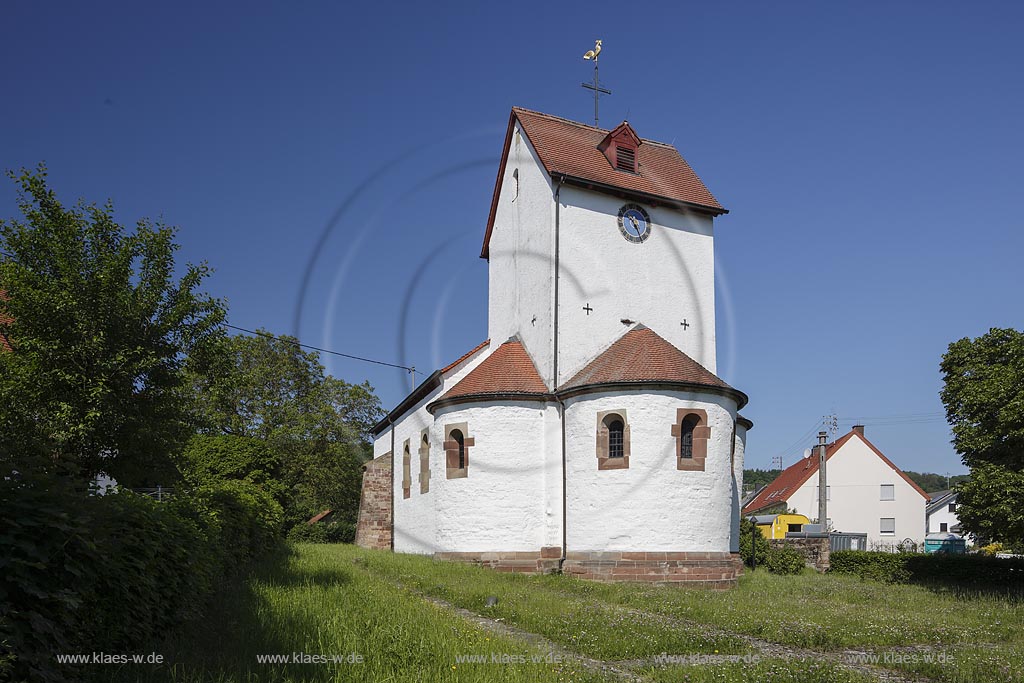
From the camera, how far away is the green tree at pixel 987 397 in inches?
723

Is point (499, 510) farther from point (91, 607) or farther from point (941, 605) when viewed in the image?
point (91, 607)

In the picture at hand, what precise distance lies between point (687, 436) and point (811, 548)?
12.5 meters

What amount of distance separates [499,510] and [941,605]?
1118 centimetres

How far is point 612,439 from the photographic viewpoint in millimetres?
20859

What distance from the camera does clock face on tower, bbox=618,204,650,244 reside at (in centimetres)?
2462

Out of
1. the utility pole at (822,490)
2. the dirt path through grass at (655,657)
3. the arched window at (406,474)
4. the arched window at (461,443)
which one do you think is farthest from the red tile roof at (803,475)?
the dirt path through grass at (655,657)

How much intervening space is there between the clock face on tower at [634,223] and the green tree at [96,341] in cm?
1362

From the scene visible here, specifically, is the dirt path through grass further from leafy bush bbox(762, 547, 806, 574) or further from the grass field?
leafy bush bbox(762, 547, 806, 574)

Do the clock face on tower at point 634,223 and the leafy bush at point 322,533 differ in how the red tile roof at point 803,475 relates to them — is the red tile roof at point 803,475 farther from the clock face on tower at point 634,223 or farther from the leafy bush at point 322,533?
the clock face on tower at point 634,223

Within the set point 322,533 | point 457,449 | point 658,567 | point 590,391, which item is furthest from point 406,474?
point 322,533

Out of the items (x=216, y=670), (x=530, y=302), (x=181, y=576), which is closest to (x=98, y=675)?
(x=216, y=670)

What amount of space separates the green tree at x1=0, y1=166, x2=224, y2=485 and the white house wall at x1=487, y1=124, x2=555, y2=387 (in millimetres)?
10743

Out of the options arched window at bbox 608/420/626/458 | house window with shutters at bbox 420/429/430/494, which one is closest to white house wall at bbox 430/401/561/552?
arched window at bbox 608/420/626/458

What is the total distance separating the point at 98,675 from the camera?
6.28m
